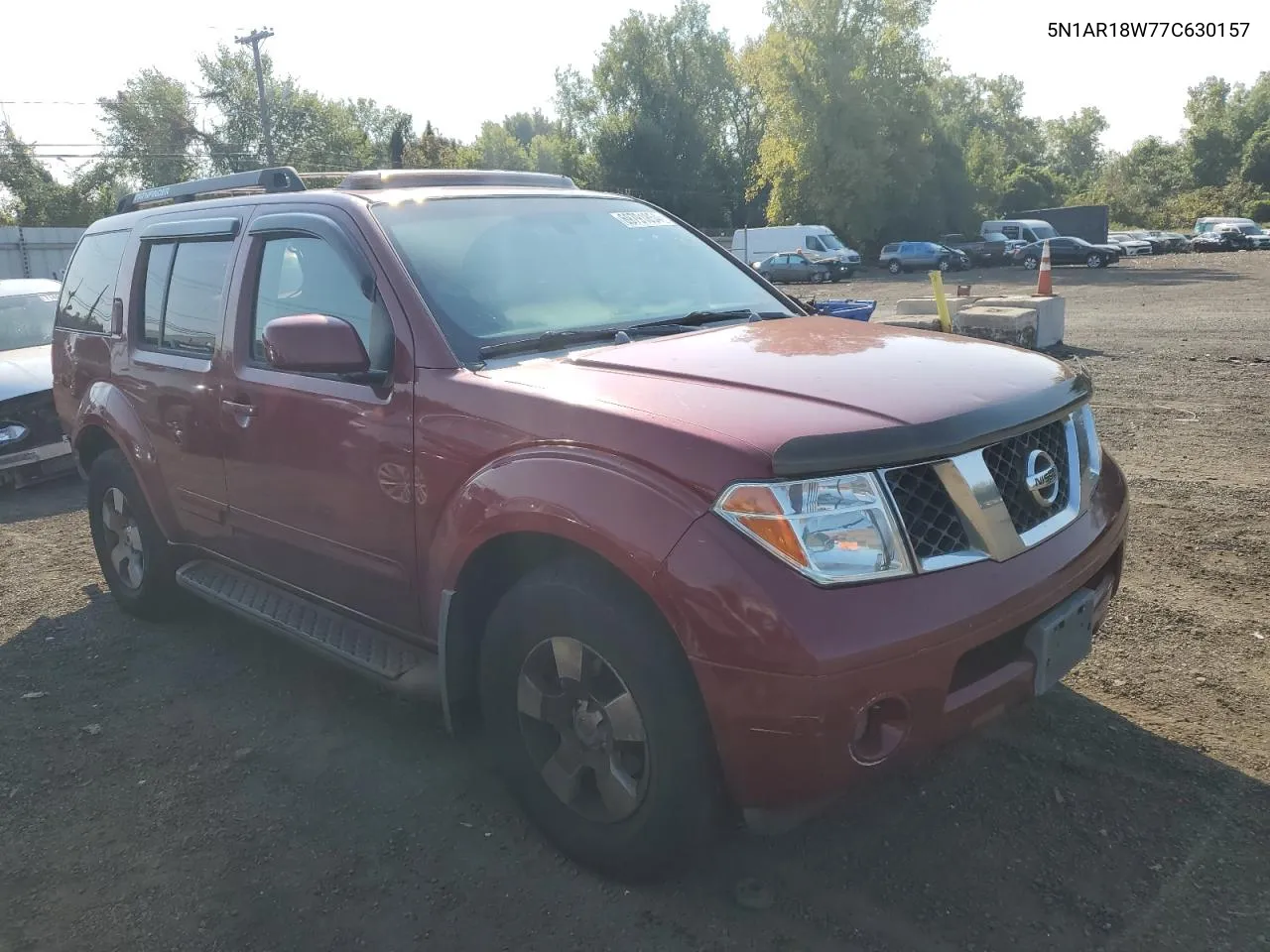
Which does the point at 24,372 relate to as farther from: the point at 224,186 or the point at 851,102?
the point at 851,102

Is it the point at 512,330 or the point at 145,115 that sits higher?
the point at 145,115

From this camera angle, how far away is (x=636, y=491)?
2.34 metres

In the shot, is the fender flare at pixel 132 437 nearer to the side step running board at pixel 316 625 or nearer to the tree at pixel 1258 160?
the side step running board at pixel 316 625

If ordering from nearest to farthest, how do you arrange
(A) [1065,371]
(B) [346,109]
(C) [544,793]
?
(C) [544,793] < (A) [1065,371] < (B) [346,109]

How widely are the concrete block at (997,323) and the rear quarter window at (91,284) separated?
8075 millimetres

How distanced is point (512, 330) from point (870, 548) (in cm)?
143

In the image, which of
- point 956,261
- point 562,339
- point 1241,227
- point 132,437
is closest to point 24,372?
point 132,437

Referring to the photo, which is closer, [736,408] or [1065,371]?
[736,408]

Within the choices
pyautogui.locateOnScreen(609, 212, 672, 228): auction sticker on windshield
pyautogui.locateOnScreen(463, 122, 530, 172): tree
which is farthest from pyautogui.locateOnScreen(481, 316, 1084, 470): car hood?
pyautogui.locateOnScreen(463, 122, 530, 172): tree

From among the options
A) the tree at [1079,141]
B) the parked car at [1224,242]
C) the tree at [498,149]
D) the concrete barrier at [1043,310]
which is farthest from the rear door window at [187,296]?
the tree at [1079,141]

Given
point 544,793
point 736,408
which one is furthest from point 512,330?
point 544,793

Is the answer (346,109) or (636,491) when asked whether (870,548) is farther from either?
(346,109)

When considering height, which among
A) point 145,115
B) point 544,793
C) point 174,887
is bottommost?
point 174,887

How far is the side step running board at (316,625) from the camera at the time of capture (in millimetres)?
3104
